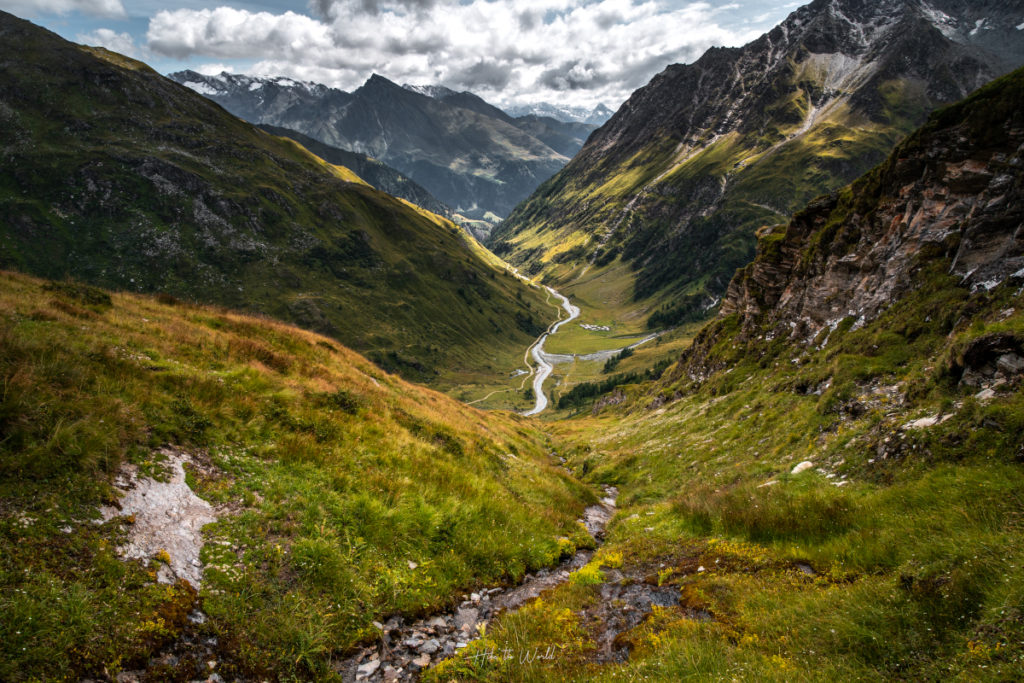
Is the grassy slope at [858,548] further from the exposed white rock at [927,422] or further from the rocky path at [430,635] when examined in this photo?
the rocky path at [430,635]

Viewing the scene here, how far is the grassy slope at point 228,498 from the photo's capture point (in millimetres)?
6016

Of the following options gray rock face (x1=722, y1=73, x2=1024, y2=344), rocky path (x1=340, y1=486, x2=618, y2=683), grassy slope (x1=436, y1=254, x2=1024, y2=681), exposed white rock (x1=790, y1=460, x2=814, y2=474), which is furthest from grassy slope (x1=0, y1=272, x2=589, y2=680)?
gray rock face (x1=722, y1=73, x2=1024, y2=344)

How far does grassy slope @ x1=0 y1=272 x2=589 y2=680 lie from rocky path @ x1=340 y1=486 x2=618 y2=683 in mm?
322

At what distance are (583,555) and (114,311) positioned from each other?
1824 centimetres

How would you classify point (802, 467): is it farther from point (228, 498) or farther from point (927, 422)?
point (228, 498)

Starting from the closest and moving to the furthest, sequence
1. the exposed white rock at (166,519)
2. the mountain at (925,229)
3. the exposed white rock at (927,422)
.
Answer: the exposed white rock at (166,519) < the exposed white rock at (927,422) < the mountain at (925,229)

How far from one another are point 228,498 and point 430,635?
5.15 metres

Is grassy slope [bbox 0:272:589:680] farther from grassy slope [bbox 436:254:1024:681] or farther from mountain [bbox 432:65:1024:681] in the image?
grassy slope [bbox 436:254:1024:681]

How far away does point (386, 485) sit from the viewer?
37.7ft

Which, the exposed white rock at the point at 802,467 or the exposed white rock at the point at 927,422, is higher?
the exposed white rock at the point at 927,422

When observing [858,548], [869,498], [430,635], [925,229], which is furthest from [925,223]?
[430,635]

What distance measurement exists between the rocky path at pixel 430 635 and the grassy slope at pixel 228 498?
32 centimetres

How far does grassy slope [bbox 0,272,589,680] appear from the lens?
6.02 metres

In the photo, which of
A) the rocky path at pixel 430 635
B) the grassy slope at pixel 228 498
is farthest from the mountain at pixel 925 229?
the grassy slope at pixel 228 498
